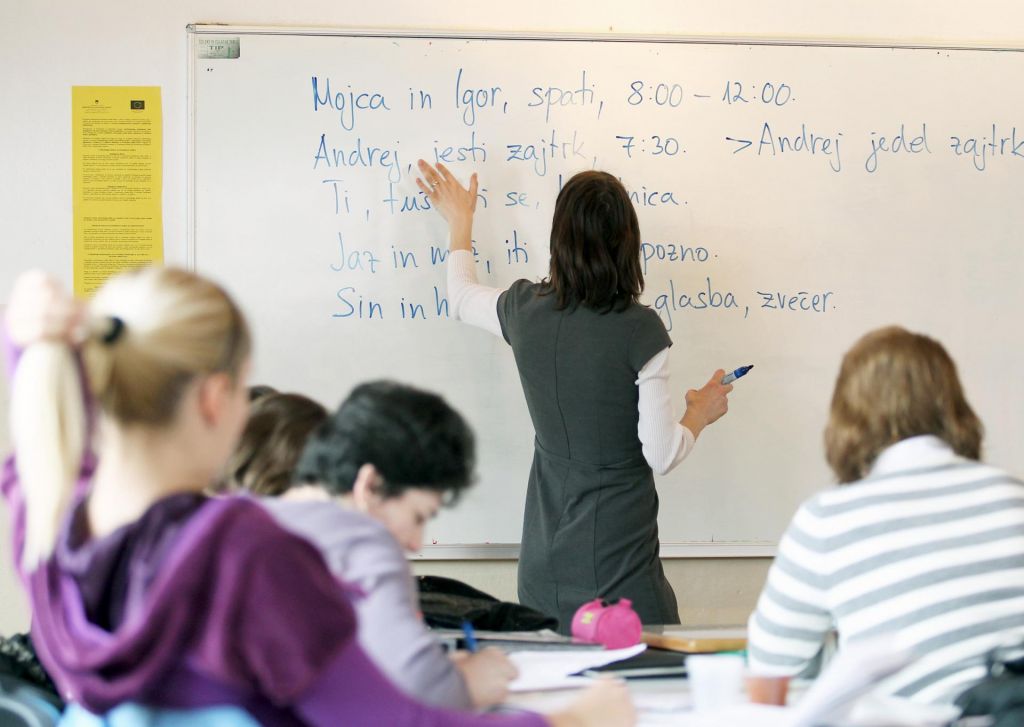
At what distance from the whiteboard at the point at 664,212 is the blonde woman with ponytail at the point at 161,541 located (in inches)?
72.6

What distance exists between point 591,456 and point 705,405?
1.27 feet

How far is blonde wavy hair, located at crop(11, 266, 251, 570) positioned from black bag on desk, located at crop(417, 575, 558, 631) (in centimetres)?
81

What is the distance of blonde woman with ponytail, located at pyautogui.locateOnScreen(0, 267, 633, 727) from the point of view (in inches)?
33.0

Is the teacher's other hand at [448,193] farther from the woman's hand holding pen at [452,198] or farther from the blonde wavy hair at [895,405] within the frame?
the blonde wavy hair at [895,405]

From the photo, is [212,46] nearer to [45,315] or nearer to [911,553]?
[45,315]

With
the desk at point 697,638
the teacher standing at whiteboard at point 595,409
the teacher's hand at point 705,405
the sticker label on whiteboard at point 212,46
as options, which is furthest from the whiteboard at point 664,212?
the desk at point 697,638

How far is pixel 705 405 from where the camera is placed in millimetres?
2578

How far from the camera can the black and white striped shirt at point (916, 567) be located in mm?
1336

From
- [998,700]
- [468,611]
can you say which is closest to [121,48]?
[468,611]

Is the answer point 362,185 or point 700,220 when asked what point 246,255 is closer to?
point 362,185

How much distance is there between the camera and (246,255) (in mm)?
2816

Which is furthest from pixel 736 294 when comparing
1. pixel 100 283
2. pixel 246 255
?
pixel 100 283

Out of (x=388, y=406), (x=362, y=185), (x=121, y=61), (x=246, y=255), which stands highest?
(x=121, y=61)

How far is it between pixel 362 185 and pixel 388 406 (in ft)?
5.37
